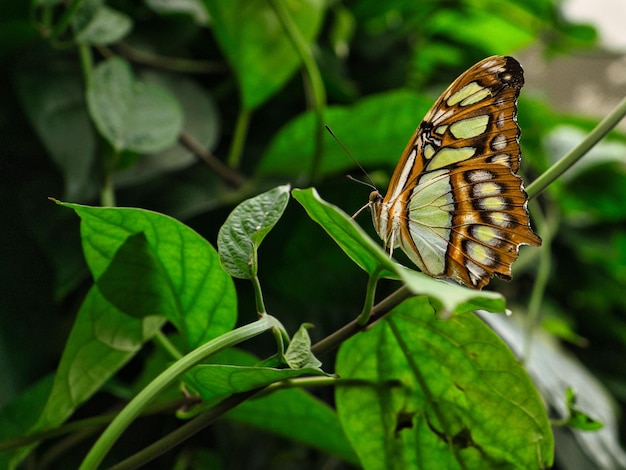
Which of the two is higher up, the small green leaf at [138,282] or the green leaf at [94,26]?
the green leaf at [94,26]

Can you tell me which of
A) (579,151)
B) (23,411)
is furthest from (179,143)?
(579,151)

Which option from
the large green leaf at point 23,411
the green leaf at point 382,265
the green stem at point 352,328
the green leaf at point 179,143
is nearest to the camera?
the green leaf at point 382,265

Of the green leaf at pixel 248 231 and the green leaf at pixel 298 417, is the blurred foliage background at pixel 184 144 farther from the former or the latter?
the green leaf at pixel 248 231

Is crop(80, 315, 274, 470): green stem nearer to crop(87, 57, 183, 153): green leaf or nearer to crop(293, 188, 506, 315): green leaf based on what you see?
crop(293, 188, 506, 315): green leaf

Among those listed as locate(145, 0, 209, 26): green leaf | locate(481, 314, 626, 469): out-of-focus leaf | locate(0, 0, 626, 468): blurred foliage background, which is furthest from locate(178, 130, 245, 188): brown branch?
locate(481, 314, 626, 469): out-of-focus leaf

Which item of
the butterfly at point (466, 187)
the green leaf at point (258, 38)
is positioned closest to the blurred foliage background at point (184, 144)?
the green leaf at point (258, 38)

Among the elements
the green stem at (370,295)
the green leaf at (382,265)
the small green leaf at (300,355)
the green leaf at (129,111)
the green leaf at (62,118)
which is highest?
the green leaf at (382,265)

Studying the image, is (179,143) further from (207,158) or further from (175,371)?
(175,371)
